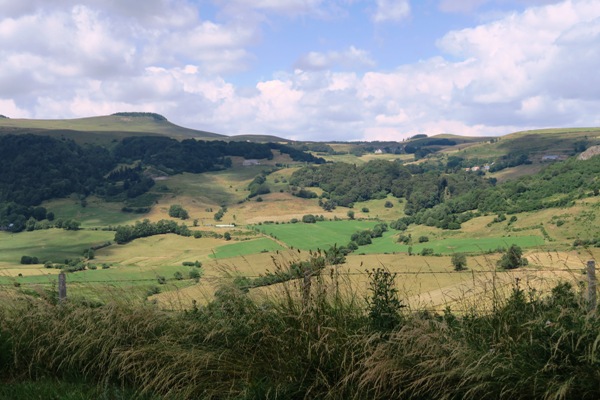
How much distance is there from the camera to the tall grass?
4668 mm

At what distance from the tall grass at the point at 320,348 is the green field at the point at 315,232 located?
96.7 m

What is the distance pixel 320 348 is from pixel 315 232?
4618 inches

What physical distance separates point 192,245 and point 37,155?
104m

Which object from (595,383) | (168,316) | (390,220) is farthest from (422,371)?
(390,220)

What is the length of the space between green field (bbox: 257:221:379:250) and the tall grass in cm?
9674

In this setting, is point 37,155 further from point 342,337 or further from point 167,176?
point 342,337

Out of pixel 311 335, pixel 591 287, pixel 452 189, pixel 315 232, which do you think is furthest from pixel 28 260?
pixel 452 189

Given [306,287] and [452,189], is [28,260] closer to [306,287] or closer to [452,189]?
[306,287]

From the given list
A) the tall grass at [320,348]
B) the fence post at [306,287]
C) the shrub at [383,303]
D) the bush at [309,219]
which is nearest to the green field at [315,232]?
the bush at [309,219]

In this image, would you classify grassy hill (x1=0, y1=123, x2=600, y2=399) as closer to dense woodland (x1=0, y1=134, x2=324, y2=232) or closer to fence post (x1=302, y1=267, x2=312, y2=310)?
fence post (x1=302, y1=267, x2=312, y2=310)

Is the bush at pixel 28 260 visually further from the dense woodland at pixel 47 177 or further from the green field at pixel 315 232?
the dense woodland at pixel 47 177

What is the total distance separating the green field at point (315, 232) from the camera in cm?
10994

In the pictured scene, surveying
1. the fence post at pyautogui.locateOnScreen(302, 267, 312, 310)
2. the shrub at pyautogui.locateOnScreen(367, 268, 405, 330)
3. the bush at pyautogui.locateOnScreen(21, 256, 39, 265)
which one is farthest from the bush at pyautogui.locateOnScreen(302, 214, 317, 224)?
the shrub at pyautogui.locateOnScreen(367, 268, 405, 330)

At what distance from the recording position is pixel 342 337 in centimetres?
552
